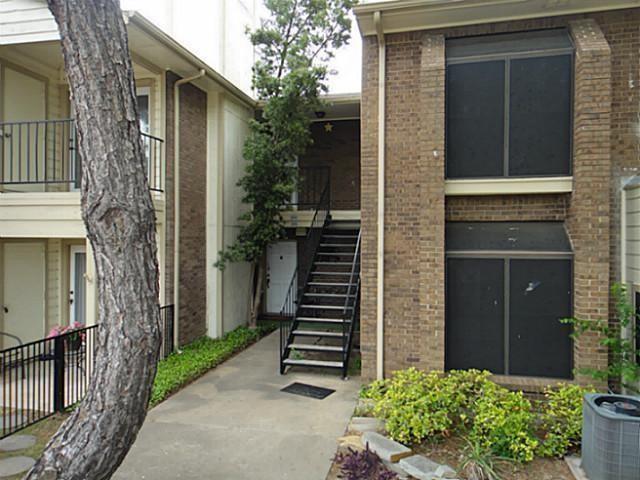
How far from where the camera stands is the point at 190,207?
29.1ft

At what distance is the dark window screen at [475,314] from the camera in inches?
236

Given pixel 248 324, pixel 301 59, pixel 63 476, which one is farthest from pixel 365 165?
pixel 248 324

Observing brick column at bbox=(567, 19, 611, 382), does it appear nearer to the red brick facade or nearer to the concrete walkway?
the red brick facade

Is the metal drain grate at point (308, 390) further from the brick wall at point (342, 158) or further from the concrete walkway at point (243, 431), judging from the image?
the brick wall at point (342, 158)

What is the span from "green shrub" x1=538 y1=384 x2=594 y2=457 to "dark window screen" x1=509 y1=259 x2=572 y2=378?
672 mm

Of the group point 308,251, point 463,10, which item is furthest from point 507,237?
point 308,251

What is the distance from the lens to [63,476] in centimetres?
307

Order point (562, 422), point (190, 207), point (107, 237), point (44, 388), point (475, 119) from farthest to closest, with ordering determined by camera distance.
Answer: point (190, 207)
point (475, 119)
point (44, 388)
point (562, 422)
point (107, 237)

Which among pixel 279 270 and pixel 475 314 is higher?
pixel 279 270

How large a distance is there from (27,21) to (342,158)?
7.09 meters

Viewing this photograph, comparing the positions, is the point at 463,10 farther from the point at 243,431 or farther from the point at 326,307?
the point at 243,431

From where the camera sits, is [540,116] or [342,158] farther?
[342,158]

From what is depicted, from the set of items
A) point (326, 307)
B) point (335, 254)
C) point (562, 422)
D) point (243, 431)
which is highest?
point (335, 254)

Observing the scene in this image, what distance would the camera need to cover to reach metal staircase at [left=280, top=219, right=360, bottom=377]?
24.1 ft
